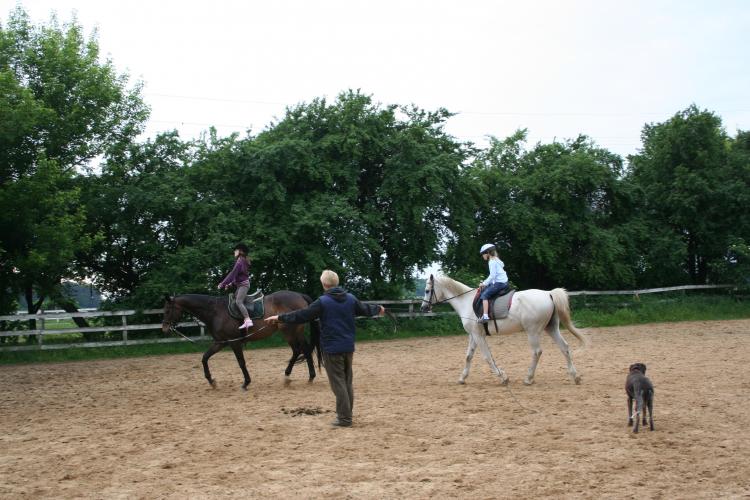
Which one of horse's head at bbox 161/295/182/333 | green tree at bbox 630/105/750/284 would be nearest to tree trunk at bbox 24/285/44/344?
horse's head at bbox 161/295/182/333

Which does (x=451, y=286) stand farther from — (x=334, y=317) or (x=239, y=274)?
(x=334, y=317)

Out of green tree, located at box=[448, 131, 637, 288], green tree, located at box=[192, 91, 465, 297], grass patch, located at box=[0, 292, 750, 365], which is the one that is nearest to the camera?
grass patch, located at box=[0, 292, 750, 365]

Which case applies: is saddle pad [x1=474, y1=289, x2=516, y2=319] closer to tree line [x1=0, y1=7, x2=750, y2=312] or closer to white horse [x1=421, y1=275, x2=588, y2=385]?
white horse [x1=421, y1=275, x2=588, y2=385]

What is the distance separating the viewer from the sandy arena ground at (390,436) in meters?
6.20

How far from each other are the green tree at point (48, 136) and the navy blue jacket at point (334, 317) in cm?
1102

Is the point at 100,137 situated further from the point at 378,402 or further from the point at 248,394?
the point at 378,402

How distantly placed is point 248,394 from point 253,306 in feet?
5.89

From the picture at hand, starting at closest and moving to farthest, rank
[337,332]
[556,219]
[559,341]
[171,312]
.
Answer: [337,332], [559,341], [171,312], [556,219]

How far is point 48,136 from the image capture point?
19984 millimetres

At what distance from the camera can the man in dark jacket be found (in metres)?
8.82

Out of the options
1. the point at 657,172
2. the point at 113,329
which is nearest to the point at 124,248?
the point at 113,329

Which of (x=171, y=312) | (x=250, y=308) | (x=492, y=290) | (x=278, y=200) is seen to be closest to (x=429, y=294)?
(x=492, y=290)

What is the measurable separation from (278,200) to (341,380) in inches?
536

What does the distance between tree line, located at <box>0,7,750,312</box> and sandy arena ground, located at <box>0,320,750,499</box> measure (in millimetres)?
5738
